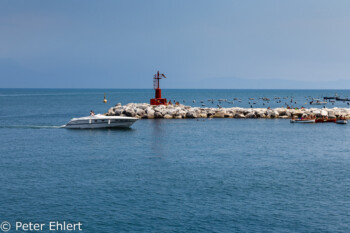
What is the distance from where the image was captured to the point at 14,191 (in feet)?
103

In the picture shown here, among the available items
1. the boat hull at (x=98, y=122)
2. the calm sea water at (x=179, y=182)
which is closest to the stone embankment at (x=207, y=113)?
the boat hull at (x=98, y=122)

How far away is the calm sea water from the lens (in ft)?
84.0

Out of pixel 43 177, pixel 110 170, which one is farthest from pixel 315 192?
pixel 43 177

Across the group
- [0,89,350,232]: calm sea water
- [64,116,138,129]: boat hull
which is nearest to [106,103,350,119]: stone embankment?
[64,116,138,129]: boat hull

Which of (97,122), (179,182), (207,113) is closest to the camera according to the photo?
(179,182)

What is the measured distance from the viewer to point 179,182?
3412 centimetres

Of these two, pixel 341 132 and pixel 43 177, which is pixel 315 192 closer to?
pixel 43 177

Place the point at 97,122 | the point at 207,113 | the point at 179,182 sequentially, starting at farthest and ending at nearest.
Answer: the point at 207,113 → the point at 97,122 → the point at 179,182

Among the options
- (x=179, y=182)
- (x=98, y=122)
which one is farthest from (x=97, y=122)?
(x=179, y=182)

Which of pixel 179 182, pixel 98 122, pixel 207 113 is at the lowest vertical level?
pixel 179 182

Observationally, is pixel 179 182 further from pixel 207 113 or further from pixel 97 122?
pixel 207 113

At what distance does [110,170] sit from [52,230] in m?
14.6

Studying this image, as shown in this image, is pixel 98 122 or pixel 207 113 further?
pixel 207 113

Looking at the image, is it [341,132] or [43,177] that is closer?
[43,177]
